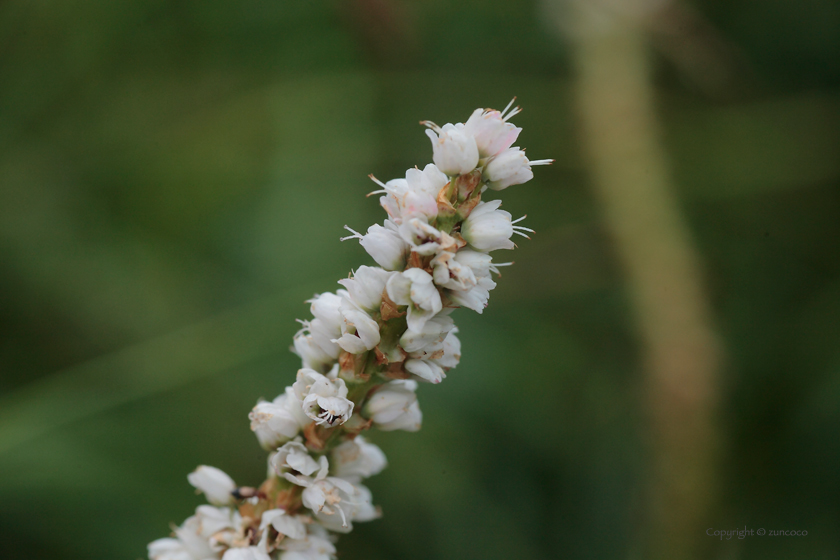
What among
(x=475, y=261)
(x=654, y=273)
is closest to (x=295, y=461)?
(x=475, y=261)

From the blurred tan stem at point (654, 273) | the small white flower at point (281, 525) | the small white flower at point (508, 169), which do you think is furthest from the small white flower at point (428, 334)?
the blurred tan stem at point (654, 273)

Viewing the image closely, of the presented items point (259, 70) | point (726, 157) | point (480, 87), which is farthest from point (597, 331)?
point (259, 70)

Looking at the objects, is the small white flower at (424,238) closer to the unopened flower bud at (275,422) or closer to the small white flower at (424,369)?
the small white flower at (424,369)

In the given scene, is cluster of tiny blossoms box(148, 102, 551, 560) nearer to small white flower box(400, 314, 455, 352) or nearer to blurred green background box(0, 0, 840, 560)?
small white flower box(400, 314, 455, 352)

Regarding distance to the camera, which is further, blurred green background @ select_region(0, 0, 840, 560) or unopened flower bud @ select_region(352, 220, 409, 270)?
blurred green background @ select_region(0, 0, 840, 560)

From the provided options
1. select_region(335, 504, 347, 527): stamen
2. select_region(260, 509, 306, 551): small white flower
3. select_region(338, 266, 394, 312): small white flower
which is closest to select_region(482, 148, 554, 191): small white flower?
select_region(338, 266, 394, 312): small white flower

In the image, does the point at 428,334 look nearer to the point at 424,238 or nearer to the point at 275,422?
the point at 424,238
